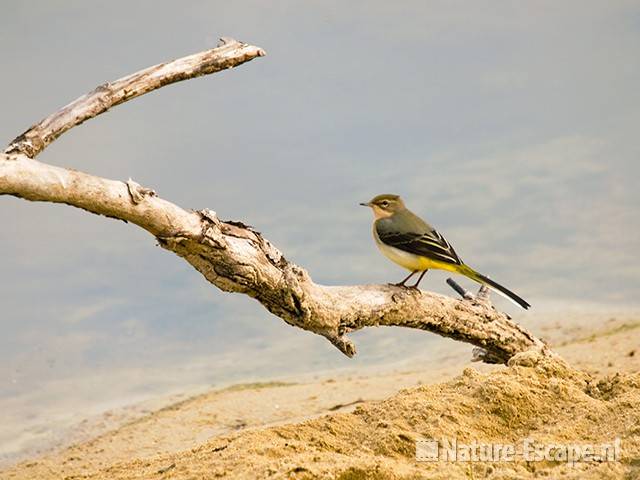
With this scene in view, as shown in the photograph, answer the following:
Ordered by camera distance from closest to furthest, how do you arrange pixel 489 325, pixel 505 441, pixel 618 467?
pixel 618 467
pixel 505 441
pixel 489 325

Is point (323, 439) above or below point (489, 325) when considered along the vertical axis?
below

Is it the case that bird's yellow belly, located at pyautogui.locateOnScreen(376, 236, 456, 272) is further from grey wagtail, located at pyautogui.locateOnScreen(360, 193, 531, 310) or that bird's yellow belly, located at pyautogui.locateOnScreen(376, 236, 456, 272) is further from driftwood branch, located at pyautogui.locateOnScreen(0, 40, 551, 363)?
driftwood branch, located at pyautogui.locateOnScreen(0, 40, 551, 363)

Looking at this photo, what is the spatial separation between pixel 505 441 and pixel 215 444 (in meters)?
2.12

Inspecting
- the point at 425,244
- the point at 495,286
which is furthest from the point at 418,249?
the point at 495,286

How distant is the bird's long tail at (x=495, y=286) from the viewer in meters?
8.21

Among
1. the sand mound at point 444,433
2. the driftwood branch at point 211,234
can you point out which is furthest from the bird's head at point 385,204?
the sand mound at point 444,433

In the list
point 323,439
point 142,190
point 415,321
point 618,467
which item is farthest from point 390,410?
point 142,190

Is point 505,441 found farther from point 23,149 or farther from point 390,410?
point 23,149

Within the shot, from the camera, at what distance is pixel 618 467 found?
19.4 ft

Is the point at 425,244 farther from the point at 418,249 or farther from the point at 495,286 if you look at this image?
the point at 495,286

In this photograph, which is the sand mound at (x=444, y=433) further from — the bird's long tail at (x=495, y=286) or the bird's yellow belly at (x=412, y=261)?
the bird's yellow belly at (x=412, y=261)

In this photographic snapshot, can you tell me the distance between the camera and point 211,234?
6.73 m

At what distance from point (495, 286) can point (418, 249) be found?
74 centimetres

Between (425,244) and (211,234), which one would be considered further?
(425,244)
